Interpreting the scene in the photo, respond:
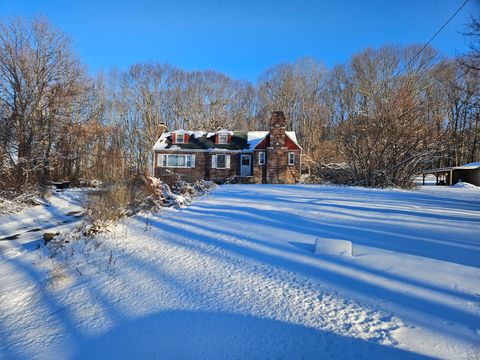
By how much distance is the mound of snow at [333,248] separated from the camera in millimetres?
3429

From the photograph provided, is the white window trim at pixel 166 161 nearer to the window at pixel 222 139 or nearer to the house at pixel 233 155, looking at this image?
the house at pixel 233 155

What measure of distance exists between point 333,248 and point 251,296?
1.46 metres

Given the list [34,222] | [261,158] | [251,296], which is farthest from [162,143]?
[251,296]

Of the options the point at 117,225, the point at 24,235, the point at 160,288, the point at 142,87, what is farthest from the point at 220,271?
the point at 142,87

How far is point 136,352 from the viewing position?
198 cm

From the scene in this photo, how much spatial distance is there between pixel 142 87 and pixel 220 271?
38.0 meters

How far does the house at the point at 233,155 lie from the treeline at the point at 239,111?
2.78 meters

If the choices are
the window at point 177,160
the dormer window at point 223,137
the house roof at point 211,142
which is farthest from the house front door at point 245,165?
the window at point 177,160

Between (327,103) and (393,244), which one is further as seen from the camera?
(327,103)

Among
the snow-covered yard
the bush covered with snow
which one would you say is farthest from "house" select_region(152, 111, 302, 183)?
the snow-covered yard

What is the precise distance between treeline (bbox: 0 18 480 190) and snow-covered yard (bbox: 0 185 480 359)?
4656 millimetres

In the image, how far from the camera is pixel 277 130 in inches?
885

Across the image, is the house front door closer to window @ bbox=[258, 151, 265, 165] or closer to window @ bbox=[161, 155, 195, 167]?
window @ bbox=[258, 151, 265, 165]

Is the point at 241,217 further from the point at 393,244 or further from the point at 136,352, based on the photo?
the point at 136,352
